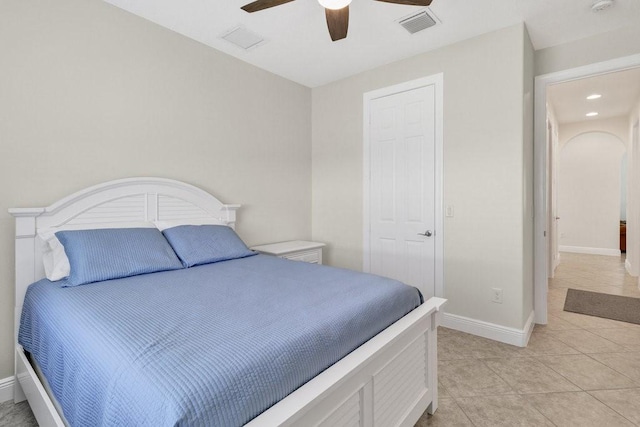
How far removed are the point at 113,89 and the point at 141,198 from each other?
0.80 metres

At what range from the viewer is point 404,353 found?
1.56m

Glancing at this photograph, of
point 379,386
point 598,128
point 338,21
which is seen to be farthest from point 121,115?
point 598,128

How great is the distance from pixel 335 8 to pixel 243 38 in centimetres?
118

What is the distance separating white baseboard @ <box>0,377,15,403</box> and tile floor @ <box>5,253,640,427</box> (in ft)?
0.22

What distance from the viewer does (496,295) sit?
9.08ft

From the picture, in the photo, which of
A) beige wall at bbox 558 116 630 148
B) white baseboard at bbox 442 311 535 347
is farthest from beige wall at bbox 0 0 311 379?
beige wall at bbox 558 116 630 148

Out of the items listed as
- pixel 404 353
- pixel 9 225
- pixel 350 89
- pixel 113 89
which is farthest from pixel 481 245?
pixel 9 225

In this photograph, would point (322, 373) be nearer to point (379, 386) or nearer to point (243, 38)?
point (379, 386)

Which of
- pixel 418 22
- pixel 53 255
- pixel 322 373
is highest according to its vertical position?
pixel 418 22

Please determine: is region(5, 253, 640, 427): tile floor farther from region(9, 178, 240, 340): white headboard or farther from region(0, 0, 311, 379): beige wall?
region(0, 0, 311, 379): beige wall

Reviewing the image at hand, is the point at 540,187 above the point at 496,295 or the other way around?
above

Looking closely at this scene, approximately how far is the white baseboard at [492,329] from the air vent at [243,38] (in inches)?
108

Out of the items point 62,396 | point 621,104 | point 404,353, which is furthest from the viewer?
point 621,104

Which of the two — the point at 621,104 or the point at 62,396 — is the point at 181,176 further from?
the point at 621,104
